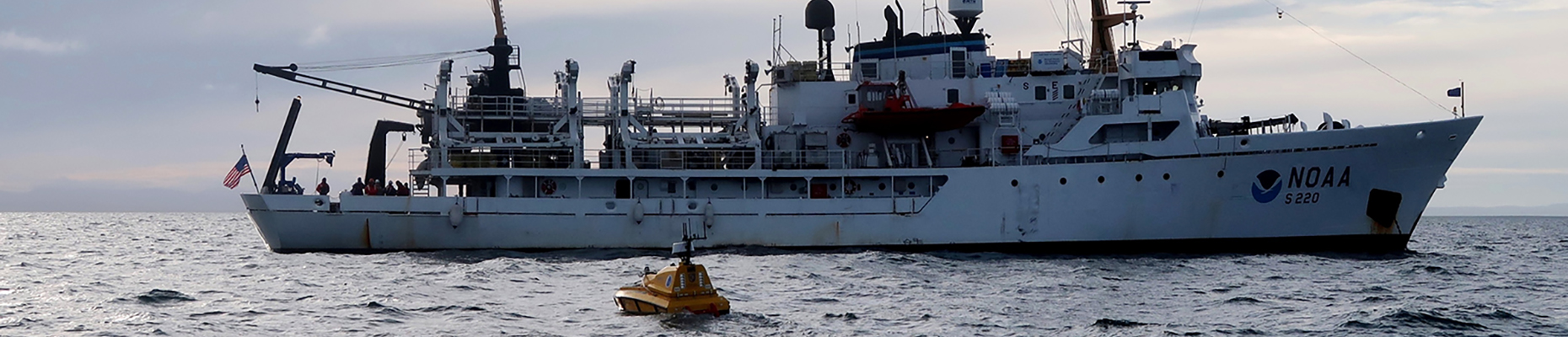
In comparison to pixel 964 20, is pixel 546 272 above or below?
below

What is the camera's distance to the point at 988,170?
1420 inches

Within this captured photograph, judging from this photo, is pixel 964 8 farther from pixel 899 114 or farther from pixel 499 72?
pixel 499 72

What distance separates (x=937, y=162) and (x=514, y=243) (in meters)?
12.1

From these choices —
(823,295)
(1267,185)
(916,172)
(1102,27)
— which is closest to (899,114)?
(916,172)

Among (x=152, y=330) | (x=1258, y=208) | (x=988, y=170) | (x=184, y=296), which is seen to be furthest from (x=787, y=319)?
(x=1258, y=208)

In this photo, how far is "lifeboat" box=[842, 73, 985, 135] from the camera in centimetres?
3691

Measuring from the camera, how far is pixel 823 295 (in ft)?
80.4

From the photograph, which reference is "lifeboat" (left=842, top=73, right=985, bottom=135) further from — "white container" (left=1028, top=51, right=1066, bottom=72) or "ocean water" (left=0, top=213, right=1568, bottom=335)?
"ocean water" (left=0, top=213, right=1568, bottom=335)

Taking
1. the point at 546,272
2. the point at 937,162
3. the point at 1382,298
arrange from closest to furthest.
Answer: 1. the point at 1382,298
2. the point at 546,272
3. the point at 937,162

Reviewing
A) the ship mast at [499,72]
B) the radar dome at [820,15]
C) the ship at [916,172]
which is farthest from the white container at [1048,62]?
the ship mast at [499,72]

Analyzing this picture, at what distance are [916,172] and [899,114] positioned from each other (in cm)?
174

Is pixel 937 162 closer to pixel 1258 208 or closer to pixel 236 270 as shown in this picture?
pixel 1258 208

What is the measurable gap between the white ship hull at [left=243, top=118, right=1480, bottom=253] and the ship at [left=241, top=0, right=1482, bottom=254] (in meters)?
0.05

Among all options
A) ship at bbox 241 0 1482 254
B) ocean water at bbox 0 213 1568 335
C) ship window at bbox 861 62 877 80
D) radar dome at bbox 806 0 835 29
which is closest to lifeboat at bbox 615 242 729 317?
ocean water at bbox 0 213 1568 335
